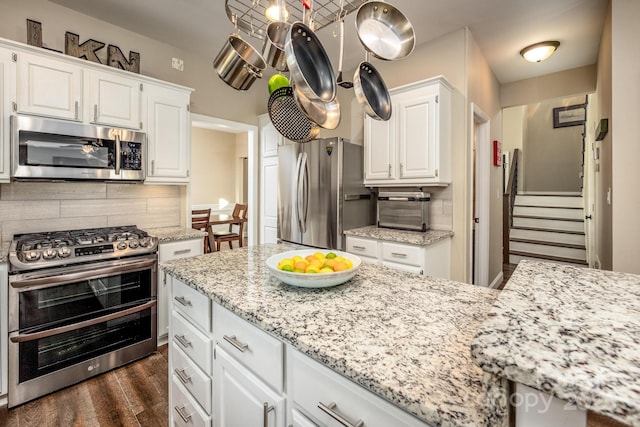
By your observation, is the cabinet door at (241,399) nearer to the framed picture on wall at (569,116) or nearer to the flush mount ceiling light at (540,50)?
the flush mount ceiling light at (540,50)

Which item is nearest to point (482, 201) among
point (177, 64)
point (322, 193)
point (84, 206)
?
point (322, 193)

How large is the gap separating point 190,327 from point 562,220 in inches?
236

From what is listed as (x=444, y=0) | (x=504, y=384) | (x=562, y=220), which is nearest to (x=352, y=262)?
(x=504, y=384)

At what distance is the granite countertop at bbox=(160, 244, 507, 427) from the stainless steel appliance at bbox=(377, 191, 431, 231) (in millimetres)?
1445

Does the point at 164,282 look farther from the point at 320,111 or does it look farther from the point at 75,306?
the point at 320,111

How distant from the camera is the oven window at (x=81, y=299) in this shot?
6.11 ft

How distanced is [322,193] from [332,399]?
2.35 metres

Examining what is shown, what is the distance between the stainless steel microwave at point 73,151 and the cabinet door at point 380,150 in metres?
2.04

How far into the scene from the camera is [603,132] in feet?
7.89

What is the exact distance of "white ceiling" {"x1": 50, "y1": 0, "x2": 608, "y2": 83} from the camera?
2385 millimetres

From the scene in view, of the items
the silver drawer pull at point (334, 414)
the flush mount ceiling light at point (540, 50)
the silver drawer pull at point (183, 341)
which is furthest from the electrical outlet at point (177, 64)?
the flush mount ceiling light at point (540, 50)

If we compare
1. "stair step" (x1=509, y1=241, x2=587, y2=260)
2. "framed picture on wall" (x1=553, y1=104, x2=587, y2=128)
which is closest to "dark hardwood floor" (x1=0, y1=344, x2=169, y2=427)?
"stair step" (x1=509, y1=241, x2=587, y2=260)

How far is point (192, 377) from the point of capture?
1323mm

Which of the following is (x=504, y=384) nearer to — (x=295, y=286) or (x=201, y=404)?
(x=295, y=286)
